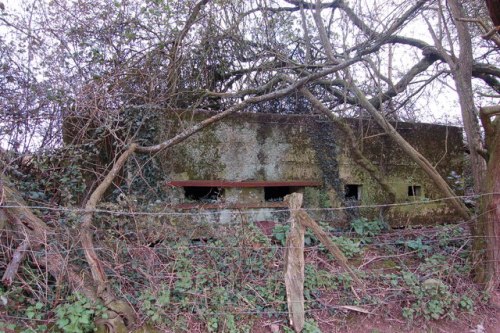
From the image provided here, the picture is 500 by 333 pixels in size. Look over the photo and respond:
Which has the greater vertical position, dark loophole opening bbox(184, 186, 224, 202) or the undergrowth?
dark loophole opening bbox(184, 186, 224, 202)

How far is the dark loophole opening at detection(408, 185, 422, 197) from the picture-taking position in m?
6.26

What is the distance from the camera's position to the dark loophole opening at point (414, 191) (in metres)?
6.26

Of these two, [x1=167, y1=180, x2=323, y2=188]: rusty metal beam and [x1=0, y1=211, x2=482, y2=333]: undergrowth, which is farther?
[x1=167, y1=180, x2=323, y2=188]: rusty metal beam

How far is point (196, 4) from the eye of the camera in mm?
5125

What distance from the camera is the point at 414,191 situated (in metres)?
6.29

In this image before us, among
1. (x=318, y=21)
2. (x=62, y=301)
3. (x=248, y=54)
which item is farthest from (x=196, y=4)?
(x=62, y=301)

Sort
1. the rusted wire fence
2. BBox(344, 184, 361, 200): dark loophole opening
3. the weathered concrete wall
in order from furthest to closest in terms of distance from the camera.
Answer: BBox(344, 184, 361, 200): dark loophole opening → the weathered concrete wall → the rusted wire fence

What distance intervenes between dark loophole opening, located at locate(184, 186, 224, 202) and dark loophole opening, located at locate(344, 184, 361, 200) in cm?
219

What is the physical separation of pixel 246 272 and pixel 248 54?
11.8 feet

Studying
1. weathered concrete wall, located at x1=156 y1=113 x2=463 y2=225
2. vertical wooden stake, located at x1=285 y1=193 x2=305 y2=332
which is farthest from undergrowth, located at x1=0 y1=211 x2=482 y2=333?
weathered concrete wall, located at x1=156 y1=113 x2=463 y2=225

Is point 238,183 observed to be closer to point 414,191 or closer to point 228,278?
point 228,278

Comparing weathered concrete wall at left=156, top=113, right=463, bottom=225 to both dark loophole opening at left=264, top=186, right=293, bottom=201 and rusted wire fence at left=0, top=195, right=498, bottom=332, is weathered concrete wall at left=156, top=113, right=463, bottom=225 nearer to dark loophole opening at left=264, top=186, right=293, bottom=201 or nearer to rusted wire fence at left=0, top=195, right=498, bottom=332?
dark loophole opening at left=264, top=186, right=293, bottom=201

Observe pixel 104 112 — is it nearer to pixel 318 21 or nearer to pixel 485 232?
pixel 318 21

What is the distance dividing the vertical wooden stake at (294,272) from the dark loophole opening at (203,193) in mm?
1840
